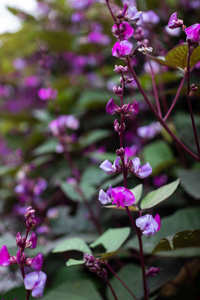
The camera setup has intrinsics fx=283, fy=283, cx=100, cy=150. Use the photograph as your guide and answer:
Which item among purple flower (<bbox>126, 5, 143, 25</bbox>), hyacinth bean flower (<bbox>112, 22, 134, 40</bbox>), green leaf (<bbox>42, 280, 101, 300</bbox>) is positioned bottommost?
green leaf (<bbox>42, 280, 101, 300</bbox>)

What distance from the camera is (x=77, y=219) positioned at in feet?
4.16

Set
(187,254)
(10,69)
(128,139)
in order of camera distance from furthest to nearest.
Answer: (10,69), (128,139), (187,254)

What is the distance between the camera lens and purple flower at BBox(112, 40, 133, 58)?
22.0 inches

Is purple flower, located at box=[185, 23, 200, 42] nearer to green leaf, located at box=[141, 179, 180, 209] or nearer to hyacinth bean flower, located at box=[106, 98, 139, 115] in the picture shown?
hyacinth bean flower, located at box=[106, 98, 139, 115]

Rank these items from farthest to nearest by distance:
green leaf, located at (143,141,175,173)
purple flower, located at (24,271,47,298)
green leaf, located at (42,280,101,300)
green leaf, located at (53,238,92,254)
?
green leaf, located at (143,141,175,173) → green leaf, located at (42,280,101,300) → green leaf, located at (53,238,92,254) → purple flower, located at (24,271,47,298)

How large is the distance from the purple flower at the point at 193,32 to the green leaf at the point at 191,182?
1.55 ft

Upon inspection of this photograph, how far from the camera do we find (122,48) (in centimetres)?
56

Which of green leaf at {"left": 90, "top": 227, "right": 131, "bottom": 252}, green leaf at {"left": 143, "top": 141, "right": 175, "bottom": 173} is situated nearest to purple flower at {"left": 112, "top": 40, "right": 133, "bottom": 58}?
green leaf at {"left": 90, "top": 227, "right": 131, "bottom": 252}

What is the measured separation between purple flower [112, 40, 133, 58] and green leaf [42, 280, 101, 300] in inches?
26.5

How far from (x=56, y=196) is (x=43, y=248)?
1.93 feet

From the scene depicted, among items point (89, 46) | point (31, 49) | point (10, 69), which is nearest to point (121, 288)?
point (89, 46)

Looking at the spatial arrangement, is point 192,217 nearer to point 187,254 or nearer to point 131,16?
point 187,254

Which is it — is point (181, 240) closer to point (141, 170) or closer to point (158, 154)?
point (141, 170)

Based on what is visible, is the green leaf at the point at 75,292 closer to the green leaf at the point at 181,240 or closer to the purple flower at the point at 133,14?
the green leaf at the point at 181,240
